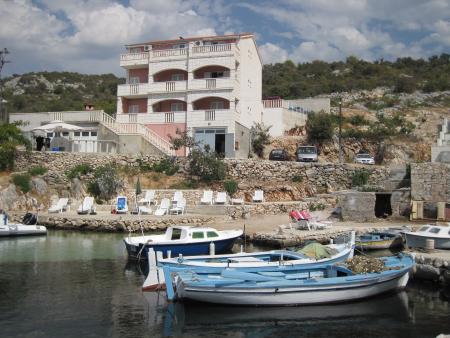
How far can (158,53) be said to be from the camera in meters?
43.4

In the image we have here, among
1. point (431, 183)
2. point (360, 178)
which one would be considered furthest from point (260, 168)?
point (431, 183)

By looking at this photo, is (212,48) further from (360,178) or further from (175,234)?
(175,234)

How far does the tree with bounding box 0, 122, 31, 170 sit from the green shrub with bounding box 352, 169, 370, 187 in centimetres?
2603

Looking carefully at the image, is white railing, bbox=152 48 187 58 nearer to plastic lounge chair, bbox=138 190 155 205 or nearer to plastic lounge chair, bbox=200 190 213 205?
plastic lounge chair, bbox=138 190 155 205

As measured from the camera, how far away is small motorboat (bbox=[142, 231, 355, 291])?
50.7 feet

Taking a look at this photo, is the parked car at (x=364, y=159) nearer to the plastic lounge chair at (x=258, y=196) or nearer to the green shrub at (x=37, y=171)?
the plastic lounge chair at (x=258, y=196)

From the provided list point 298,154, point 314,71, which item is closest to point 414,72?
point 314,71

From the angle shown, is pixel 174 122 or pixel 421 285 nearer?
pixel 421 285

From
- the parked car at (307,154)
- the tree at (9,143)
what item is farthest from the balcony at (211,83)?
the tree at (9,143)

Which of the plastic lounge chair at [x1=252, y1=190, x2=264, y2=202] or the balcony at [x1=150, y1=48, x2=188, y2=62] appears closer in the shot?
the plastic lounge chair at [x1=252, y1=190, x2=264, y2=202]

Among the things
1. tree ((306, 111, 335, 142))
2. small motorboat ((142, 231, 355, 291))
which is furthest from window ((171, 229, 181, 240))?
tree ((306, 111, 335, 142))

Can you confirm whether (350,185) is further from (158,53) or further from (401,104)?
(401,104)

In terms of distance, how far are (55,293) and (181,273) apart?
14.2 ft

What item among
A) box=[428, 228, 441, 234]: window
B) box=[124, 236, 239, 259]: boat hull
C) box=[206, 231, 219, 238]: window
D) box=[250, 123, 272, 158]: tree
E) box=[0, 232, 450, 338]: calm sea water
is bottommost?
box=[0, 232, 450, 338]: calm sea water
